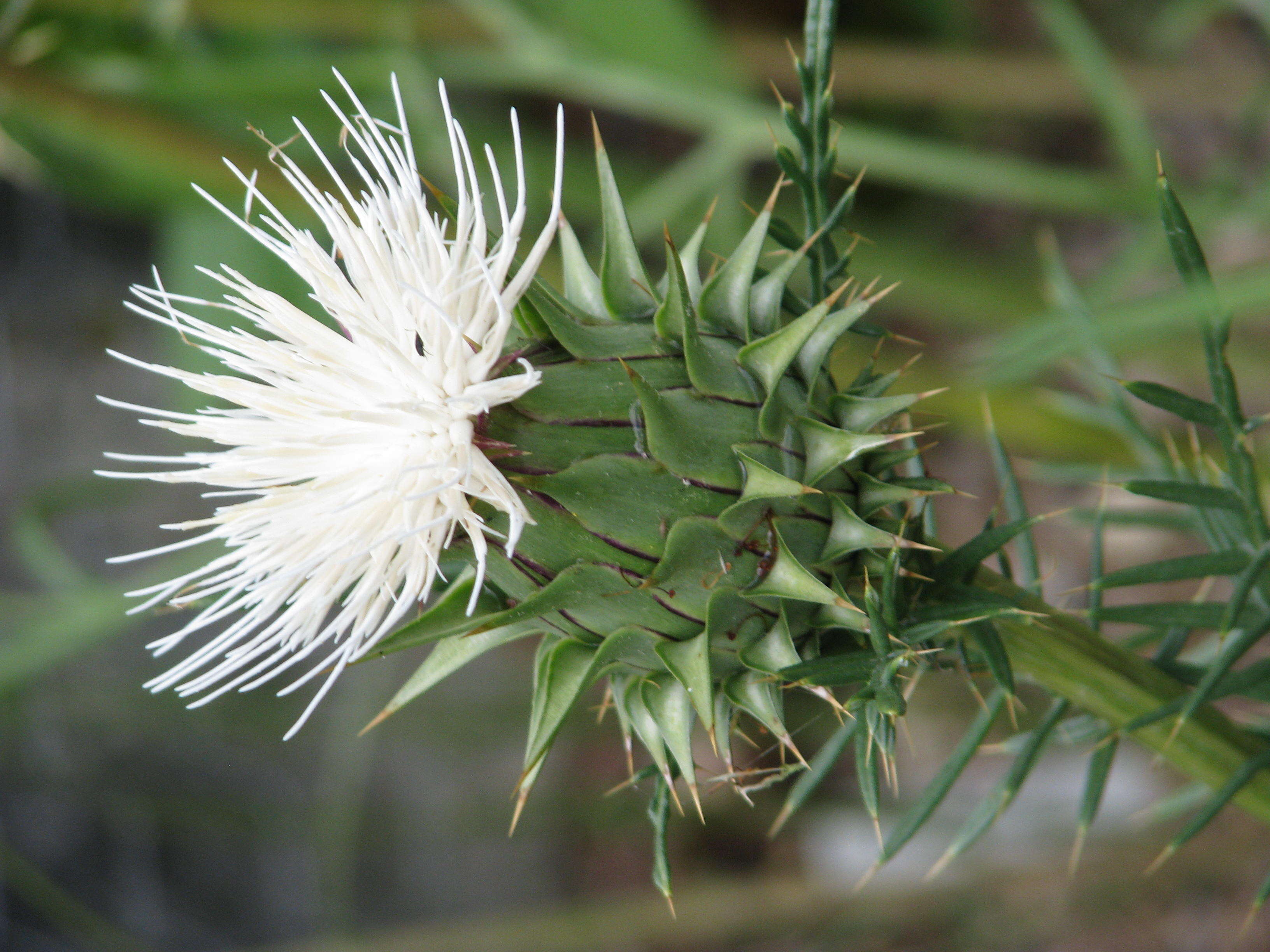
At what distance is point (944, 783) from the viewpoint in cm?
65

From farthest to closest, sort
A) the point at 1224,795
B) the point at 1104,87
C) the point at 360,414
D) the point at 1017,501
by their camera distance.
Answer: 1. the point at 1104,87
2. the point at 1017,501
3. the point at 1224,795
4. the point at 360,414

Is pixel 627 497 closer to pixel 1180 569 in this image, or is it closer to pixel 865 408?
pixel 865 408

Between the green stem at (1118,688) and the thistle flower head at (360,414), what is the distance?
1.11 feet

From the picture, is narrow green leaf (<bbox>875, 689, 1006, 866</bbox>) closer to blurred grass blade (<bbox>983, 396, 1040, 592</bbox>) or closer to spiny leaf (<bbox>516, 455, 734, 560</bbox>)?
blurred grass blade (<bbox>983, 396, 1040, 592</bbox>)

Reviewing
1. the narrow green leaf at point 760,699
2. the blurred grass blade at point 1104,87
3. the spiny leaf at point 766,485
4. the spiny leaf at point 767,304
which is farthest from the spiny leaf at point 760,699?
the blurred grass blade at point 1104,87

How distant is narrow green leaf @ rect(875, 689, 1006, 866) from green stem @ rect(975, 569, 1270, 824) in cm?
4

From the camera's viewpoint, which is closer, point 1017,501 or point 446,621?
point 446,621

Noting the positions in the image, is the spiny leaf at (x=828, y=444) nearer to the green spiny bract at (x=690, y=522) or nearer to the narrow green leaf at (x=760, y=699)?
the green spiny bract at (x=690, y=522)

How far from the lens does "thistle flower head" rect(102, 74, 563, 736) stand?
0.51m

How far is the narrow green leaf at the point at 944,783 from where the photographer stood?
0.62 m

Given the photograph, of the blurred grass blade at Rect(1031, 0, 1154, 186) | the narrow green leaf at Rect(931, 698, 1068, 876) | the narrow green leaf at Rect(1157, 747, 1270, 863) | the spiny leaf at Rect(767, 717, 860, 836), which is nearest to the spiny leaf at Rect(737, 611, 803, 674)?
the spiny leaf at Rect(767, 717, 860, 836)

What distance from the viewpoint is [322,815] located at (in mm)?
2031

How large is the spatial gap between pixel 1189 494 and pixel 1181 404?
0.06m

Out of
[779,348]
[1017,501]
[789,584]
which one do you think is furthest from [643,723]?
[1017,501]
